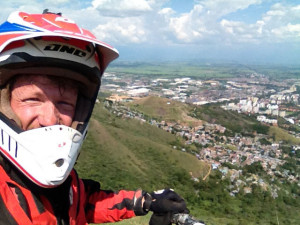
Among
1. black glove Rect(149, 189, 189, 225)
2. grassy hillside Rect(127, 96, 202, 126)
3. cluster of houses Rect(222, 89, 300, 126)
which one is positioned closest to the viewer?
black glove Rect(149, 189, 189, 225)

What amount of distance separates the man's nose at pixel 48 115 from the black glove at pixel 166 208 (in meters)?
1.30

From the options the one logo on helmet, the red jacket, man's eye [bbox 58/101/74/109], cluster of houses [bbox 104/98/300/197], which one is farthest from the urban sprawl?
the one logo on helmet

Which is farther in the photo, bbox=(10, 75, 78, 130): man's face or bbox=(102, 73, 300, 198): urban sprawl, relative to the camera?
bbox=(102, 73, 300, 198): urban sprawl

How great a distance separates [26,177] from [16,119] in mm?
420

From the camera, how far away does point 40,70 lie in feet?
6.98

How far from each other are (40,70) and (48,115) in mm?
335

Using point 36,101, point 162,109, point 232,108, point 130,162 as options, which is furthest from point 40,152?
point 232,108

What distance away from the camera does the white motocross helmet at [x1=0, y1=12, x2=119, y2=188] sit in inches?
75.5

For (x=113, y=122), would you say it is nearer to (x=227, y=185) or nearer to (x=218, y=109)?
(x=227, y=185)

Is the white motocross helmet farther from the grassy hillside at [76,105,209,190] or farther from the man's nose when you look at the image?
the grassy hillside at [76,105,209,190]

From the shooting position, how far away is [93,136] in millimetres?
43656

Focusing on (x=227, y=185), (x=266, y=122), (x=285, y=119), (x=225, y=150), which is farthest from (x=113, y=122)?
(x=285, y=119)

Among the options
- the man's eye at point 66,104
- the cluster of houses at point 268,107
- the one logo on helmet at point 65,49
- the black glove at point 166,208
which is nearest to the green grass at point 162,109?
the cluster of houses at point 268,107

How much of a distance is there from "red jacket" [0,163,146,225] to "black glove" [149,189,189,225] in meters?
0.25
